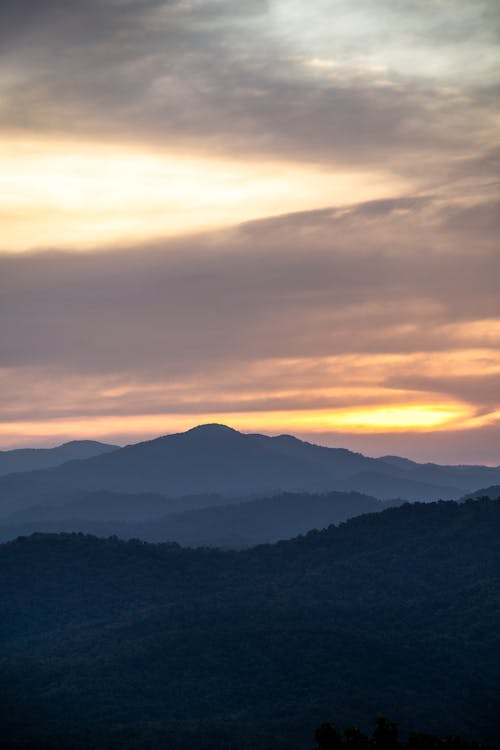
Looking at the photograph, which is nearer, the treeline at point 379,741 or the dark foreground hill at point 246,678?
Result: the treeline at point 379,741

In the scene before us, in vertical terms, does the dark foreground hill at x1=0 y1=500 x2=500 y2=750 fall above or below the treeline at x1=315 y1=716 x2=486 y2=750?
below

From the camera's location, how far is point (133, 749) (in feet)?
417

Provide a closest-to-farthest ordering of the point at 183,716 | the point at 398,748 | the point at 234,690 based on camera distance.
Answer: the point at 398,748 < the point at 183,716 < the point at 234,690

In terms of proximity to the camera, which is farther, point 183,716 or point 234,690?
point 234,690

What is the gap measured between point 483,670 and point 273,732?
1773 inches

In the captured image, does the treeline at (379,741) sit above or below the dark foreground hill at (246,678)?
above

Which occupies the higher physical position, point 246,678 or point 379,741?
point 379,741

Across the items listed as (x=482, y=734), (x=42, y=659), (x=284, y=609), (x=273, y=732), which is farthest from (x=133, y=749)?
(x=284, y=609)

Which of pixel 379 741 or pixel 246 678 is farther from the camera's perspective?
pixel 246 678

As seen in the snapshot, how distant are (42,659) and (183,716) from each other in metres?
40.3

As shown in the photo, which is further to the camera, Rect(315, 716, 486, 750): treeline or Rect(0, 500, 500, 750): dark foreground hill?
Rect(0, 500, 500, 750): dark foreground hill

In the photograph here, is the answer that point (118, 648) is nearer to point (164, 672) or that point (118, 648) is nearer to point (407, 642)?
point (164, 672)

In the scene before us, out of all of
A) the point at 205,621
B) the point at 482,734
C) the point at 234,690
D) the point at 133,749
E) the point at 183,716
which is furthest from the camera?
the point at 205,621

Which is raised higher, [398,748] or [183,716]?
[398,748]
